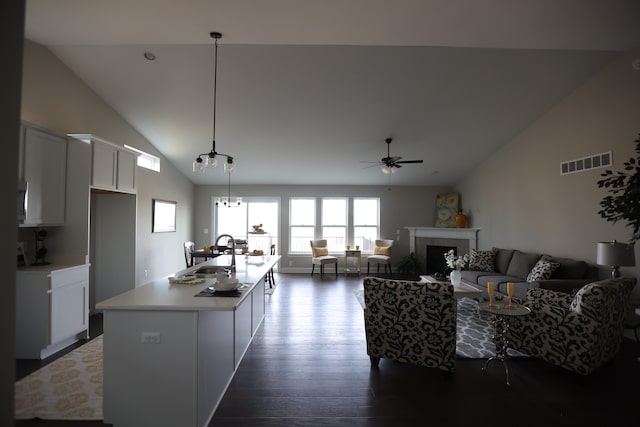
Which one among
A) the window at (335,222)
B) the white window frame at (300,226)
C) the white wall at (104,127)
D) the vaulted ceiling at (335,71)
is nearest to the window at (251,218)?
the white window frame at (300,226)

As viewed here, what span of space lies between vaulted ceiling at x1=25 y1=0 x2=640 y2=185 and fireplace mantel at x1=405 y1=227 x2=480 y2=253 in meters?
1.39

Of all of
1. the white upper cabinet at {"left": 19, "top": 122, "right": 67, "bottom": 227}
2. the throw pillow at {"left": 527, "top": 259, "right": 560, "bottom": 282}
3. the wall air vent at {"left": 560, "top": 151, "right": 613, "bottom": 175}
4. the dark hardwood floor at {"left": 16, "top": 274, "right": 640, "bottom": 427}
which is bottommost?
the dark hardwood floor at {"left": 16, "top": 274, "right": 640, "bottom": 427}

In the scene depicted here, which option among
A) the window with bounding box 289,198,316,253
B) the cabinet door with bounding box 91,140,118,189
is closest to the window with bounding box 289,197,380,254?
the window with bounding box 289,198,316,253

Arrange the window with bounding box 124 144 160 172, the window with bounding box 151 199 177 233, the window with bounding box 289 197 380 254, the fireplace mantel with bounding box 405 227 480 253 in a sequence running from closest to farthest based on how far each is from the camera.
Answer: the window with bounding box 124 144 160 172 → the window with bounding box 151 199 177 233 → the fireplace mantel with bounding box 405 227 480 253 → the window with bounding box 289 197 380 254

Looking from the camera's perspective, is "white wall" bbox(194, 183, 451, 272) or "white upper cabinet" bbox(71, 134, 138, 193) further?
"white wall" bbox(194, 183, 451, 272)

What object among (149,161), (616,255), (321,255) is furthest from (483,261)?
(149,161)

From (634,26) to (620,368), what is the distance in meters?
3.13

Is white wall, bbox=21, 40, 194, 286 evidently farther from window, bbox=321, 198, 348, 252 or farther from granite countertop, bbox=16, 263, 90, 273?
window, bbox=321, 198, 348, 252

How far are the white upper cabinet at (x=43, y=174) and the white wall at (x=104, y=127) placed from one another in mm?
287

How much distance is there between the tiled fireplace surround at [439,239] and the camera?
7258 mm

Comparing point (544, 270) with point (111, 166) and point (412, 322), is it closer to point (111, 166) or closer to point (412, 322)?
point (412, 322)

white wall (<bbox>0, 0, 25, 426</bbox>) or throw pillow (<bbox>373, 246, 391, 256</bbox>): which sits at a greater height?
white wall (<bbox>0, 0, 25, 426</bbox>)

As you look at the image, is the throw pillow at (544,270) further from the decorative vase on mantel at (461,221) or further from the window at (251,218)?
the window at (251,218)

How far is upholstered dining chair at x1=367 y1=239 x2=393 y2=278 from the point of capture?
7906 millimetres
